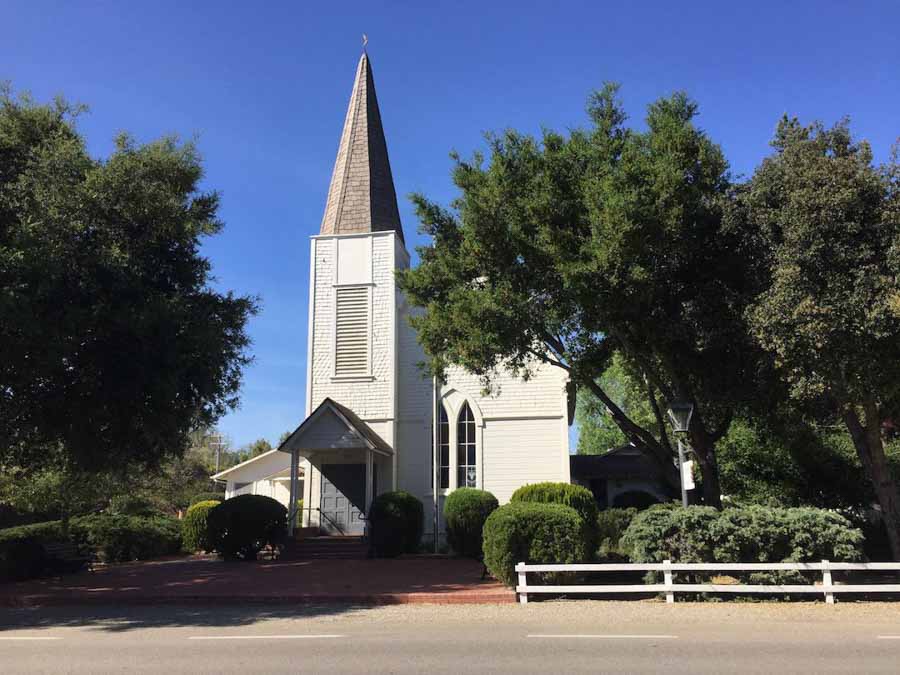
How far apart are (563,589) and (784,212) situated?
→ 8.17 metres

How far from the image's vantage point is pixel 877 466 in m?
15.7

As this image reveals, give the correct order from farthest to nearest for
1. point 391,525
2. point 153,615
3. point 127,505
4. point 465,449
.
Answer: point 127,505
point 465,449
point 391,525
point 153,615

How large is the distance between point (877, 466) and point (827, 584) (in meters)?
4.15

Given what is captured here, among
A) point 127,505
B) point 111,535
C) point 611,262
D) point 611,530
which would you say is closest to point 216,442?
point 127,505

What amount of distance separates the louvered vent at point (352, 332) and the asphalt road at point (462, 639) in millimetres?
→ 11666

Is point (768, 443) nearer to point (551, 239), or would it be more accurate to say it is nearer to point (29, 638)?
point (551, 239)

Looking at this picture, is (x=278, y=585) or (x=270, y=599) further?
(x=278, y=585)

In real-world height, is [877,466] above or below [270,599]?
above

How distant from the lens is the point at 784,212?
13625 millimetres

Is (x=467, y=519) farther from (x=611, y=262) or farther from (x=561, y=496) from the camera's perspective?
(x=611, y=262)

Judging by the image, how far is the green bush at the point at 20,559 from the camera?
58.6 ft

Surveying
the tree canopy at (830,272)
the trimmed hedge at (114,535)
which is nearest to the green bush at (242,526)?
the trimmed hedge at (114,535)

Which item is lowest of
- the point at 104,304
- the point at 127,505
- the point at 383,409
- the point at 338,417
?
the point at 127,505

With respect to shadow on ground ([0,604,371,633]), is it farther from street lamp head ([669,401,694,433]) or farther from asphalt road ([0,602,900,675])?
street lamp head ([669,401,694,433])
